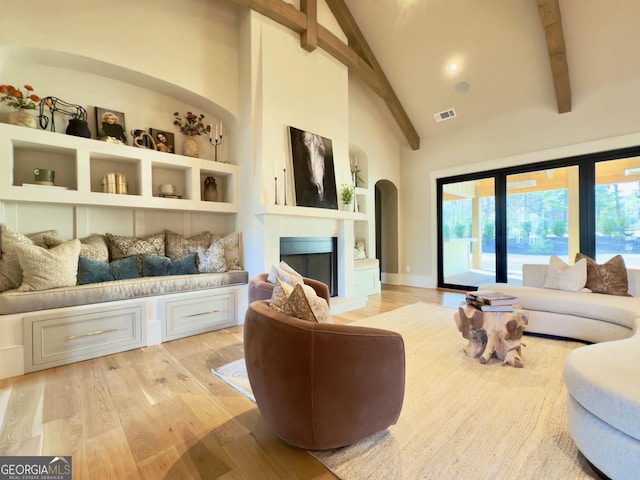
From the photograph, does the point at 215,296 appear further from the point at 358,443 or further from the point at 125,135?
the point at 358,443

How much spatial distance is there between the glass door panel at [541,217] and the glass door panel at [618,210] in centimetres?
27

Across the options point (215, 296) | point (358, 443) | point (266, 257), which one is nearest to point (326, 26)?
point (266, 257)

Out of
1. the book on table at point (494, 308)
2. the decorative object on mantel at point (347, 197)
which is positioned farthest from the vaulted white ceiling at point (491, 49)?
the book on table at point (494, 308)

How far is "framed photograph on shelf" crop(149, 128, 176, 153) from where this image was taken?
3.49 metres

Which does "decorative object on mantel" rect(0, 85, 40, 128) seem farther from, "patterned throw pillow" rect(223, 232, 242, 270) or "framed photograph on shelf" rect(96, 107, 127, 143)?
"patterned throw pillow" rect(223, 232, 242, 270)

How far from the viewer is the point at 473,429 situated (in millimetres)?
1577

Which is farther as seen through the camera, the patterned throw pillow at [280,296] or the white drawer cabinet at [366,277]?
the white drawer cabinet at [366,277]

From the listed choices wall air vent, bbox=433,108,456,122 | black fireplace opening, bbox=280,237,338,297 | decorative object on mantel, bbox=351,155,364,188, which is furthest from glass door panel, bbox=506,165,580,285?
black fireplace opening, bbox=280,237,338,297

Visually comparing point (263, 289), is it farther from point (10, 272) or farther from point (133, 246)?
point (10, 272)

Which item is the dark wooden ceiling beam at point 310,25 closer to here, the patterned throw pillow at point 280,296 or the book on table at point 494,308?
the patterned throw pillow at point 280,296

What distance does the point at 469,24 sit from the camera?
4102mm

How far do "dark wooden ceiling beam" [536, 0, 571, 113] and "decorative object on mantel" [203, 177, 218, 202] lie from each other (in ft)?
15.3

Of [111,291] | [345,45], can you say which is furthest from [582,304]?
[345,45]

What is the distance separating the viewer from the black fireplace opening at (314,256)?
3.89 m
